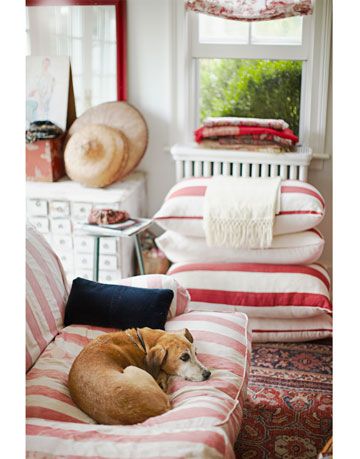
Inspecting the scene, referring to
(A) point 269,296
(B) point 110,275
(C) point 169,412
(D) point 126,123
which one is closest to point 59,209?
(B) point 110,275

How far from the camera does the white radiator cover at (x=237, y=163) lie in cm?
375

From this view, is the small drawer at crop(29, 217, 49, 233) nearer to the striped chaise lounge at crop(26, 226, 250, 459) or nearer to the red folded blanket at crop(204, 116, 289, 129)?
the red folded blanket at crop(204, 116, 289, 129)

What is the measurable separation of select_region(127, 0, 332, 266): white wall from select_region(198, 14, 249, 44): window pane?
20cm

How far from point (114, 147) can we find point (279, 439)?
6.11 ft

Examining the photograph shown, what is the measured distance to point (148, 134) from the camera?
3.96 m

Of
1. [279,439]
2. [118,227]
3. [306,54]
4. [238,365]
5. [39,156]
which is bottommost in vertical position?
[279,439]

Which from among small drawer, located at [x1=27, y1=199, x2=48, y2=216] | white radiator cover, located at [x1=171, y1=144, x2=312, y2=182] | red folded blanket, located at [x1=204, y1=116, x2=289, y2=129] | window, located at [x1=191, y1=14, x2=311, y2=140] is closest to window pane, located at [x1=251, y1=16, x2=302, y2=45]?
window, located at [x1=191, y1=14, x2=311, y2=140]

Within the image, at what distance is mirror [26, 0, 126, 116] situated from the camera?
A: 12.8 ft

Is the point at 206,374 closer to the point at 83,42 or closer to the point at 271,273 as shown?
the point at 271,273

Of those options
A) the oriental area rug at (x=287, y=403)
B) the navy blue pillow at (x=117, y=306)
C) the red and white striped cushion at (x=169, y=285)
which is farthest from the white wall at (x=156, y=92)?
the navy blue pillow at (x=117, y=306)

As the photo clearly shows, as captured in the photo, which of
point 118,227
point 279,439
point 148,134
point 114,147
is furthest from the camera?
point 148,134

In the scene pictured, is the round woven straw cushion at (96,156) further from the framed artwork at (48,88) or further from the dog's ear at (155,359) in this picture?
the dog's ear at (155,359)
